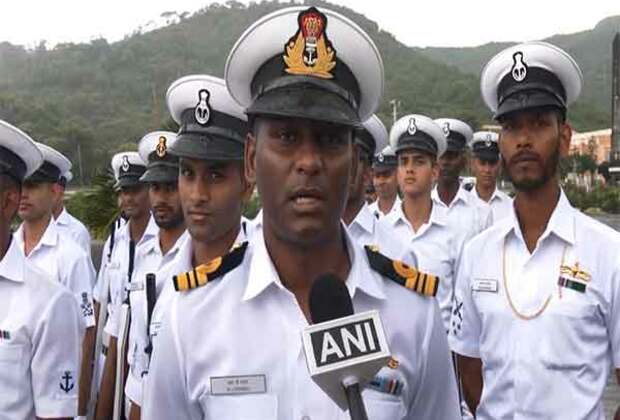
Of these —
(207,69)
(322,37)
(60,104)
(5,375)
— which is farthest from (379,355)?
(207,69)

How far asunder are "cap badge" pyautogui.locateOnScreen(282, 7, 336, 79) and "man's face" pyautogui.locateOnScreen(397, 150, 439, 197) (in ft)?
12.8

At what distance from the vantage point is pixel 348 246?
2.13m

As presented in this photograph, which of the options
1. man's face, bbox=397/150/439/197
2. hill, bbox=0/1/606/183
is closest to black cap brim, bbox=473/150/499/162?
man's face, bbox=397/150/439/197

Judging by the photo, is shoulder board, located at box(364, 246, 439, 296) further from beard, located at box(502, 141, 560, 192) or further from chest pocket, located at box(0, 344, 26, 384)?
chest pocket, located at box(0, 344, 26, 384)

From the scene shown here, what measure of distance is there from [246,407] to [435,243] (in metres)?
3.99

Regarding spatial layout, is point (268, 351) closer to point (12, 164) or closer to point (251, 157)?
point (251, 157)

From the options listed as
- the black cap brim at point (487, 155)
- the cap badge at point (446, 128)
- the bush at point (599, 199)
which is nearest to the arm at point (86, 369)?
the cap badge at point (446, 128)

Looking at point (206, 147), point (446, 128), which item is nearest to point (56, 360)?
point (206, 147)

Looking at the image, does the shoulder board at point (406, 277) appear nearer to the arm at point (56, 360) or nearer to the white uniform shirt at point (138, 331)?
the arm at point (56, 360)

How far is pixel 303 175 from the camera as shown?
6.21 feet

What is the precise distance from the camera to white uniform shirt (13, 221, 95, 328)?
5035mm

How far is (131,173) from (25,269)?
2799 mm

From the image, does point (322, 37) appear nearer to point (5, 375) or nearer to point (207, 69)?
point (5, 375)

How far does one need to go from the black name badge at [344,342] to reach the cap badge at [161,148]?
10.6 ft
